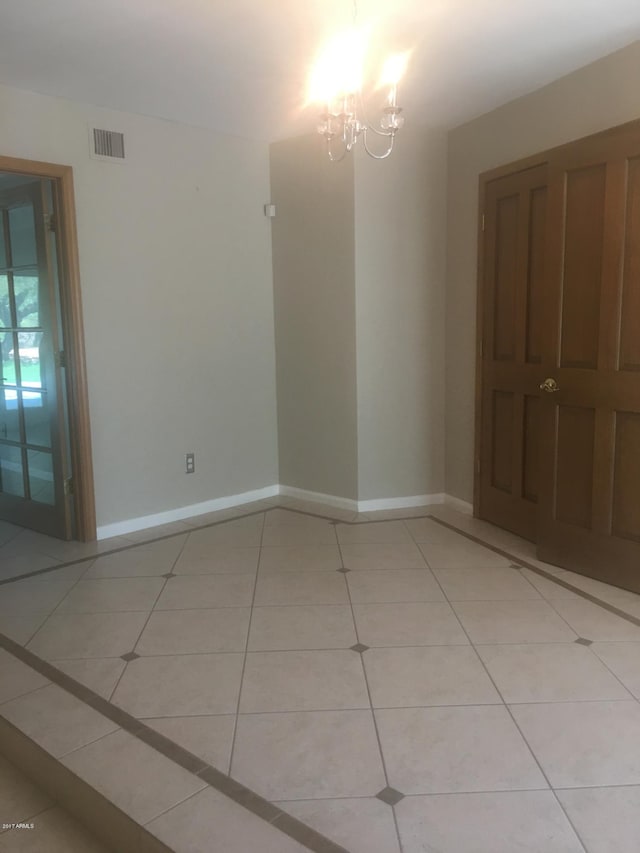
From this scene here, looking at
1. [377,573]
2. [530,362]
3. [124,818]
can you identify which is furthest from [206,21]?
[124,818]

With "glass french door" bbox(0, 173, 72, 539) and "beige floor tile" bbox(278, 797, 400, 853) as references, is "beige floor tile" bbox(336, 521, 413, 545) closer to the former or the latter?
"glass french door" bbox(0, 173, 72, 539)

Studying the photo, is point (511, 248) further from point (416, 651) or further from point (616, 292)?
point (416, 651)

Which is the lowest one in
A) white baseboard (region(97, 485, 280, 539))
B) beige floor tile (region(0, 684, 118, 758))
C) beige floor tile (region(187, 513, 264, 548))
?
beige floor tile (region(0, 684, 118, 758))

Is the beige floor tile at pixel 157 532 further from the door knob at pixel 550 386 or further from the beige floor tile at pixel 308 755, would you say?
the door knob at pixel 550 386

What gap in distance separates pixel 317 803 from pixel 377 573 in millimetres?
1742

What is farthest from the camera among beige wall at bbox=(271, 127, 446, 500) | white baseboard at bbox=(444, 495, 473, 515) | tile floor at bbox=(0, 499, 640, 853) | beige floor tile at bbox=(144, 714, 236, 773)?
white baseboard at bbox=(444, 495, 473, 515)

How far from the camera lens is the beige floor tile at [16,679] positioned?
97.6 inches

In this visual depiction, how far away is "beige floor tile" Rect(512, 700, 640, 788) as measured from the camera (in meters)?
1.99

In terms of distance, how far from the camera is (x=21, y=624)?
3.04 m

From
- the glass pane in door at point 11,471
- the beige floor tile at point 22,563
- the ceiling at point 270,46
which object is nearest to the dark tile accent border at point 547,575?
the beige floor tile at point 22,563

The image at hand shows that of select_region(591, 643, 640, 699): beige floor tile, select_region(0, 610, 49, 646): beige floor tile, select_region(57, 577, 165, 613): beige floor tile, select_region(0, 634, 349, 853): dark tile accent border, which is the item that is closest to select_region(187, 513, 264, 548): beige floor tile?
select_region(57, 577, 165, 613): beige floor tile

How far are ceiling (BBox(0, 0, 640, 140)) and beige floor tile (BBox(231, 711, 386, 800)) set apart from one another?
105 inches

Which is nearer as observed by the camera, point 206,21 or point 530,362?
point 206,21

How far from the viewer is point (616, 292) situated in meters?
3.16
